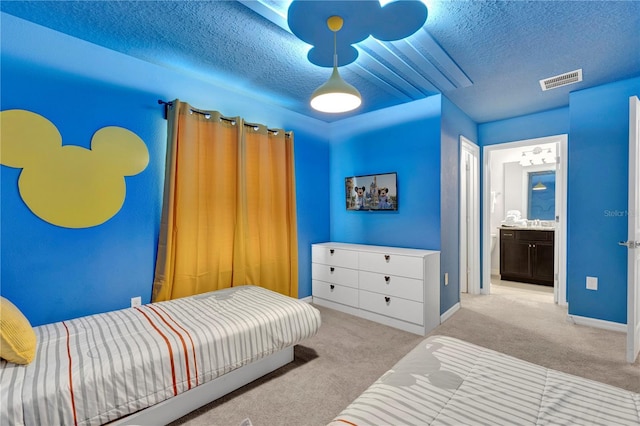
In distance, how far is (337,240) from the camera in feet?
13.8

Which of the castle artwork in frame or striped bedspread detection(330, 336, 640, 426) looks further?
the castle artwork in frame

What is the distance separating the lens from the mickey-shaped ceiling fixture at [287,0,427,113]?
5.49 feet

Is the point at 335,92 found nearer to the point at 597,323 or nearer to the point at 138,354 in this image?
the point at 138,354

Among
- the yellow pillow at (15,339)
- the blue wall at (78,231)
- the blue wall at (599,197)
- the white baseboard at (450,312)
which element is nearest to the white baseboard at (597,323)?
the blue wall at (599,197)

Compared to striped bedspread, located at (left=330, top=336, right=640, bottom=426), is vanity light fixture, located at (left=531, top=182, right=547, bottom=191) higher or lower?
higher

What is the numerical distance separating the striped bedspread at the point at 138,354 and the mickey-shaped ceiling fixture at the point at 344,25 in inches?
62.9

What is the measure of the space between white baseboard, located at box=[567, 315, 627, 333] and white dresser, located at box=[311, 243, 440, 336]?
4.83 feet

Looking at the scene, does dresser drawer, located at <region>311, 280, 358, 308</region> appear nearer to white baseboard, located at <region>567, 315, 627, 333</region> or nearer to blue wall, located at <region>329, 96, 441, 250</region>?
blue wall, located at <region>329, 96, 441, 250</region>

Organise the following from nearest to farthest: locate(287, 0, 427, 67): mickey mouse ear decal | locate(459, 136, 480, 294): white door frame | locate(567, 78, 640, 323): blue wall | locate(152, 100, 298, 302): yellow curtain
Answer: locate(287, 0, 427, 67): mickey mouse ear decal → locate(152, 100, 298, 302): yellow curtain → locate(567, 78, 640, 323): blue wall → locate(459, 136, 480, 294): white door frame

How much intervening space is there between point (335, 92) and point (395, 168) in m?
1.92

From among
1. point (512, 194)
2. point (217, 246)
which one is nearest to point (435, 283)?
point (217, 246)

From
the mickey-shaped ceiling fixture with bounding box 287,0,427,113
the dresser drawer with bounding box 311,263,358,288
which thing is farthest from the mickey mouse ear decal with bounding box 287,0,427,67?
the dresser drawer with bounding box 311,263,358,288

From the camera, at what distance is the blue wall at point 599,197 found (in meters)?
2.87

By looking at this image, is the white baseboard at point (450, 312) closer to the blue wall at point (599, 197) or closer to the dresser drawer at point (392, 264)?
the dresser drawer at point (392, 264)
